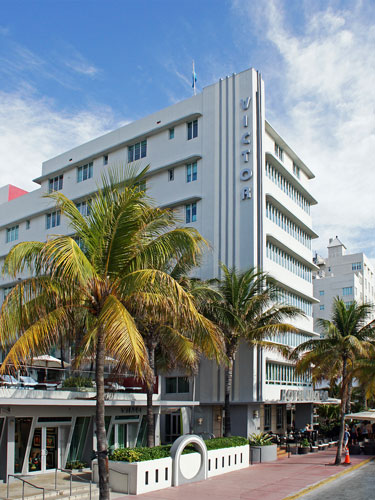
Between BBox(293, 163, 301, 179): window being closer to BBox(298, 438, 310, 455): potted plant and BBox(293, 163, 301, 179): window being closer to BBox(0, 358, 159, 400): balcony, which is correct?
BBox(298, 438, 310, 455): potted plant

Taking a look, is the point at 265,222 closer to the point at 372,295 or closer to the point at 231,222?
the point at 231,222

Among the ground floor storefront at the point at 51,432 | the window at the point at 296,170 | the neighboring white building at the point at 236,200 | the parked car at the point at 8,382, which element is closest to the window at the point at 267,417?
the neighboring white building at the point at 236,200

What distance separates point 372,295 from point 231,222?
232 feet

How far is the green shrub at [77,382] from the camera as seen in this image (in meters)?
24.2

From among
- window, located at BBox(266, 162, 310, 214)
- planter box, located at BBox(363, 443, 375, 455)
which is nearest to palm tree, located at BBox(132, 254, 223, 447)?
planter box, located at BBox(363, 443, 375, 455)

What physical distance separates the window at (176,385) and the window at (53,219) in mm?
17809

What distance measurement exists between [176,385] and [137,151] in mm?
17734

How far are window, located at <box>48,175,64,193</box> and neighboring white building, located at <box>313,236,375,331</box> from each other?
4729 centimetres

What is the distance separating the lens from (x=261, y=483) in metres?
21.8

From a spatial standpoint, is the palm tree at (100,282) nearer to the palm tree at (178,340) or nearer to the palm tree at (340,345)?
the palm tree at (178,340)

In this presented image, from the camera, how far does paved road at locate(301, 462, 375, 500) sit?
62.6 ft

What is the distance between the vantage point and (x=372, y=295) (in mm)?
100000

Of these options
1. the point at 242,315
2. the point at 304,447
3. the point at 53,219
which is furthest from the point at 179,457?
the point at 53,219

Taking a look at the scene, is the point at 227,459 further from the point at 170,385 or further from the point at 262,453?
the point at 170,385
